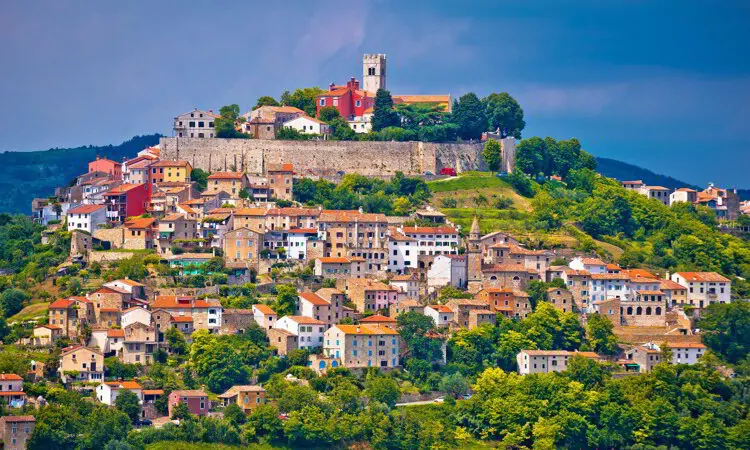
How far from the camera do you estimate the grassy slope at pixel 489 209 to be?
278 feet

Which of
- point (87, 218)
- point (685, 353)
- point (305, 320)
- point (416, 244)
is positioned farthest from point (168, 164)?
point (685, 353)

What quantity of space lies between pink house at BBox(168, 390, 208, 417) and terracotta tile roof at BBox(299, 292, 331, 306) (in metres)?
8.79

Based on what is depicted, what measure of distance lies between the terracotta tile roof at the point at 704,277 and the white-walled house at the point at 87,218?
28496 mm

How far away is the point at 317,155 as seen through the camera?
89.8 metres

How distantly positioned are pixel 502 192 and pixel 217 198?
17.1 m

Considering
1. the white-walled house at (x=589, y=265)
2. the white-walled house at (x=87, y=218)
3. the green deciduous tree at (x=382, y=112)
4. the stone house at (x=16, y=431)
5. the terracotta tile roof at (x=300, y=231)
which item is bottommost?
the stone house at (x=16, y=431)

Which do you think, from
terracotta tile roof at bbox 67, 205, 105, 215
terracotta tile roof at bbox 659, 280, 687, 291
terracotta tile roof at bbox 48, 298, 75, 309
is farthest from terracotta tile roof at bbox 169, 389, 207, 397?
terracotta tile roof at bbox 659, 280, 687, 291

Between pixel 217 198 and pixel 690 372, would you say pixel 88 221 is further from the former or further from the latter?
pixel 690 372

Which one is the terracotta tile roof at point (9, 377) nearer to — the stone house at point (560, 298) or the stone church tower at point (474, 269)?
the stone church tower at point (474, 269)

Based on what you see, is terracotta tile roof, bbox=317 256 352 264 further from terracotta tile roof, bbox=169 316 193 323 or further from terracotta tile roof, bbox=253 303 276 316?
terracotta tile roof, bbox=169 316 193 323

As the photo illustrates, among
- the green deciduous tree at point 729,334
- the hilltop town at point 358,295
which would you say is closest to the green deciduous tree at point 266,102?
the hilltop town at point 358,295

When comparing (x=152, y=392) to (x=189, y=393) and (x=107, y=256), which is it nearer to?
(x=189, y=393)

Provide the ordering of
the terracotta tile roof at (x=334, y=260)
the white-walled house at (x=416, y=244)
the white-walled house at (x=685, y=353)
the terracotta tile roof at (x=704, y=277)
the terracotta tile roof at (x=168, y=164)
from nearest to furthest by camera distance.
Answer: the white-walled house at (x=685, y=353) → the terracotta tile roof at (x=334, y=260) → the white-walled house at (x=416, y=244) → the terracotta tile roof at (x=704, y=277) → the terracotta tile roof at (x=168, y=164)

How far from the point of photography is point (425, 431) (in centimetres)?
6769
